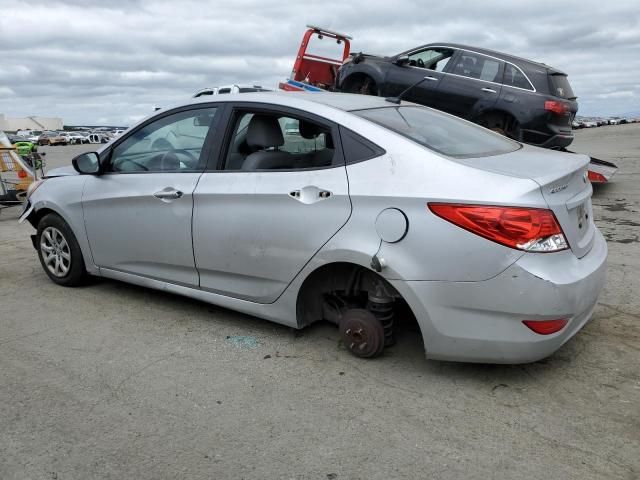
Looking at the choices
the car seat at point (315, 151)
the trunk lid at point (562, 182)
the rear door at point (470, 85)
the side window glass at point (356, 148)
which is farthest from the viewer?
the rear door at point (470, 85)

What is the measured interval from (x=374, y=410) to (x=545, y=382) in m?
0.99

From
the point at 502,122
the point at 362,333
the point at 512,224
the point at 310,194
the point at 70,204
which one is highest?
the point at 310,194

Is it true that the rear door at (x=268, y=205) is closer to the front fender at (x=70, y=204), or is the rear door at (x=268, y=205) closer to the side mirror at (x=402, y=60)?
the front fender at (x=70, y=204)

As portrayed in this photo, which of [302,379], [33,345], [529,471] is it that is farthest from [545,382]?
[33,345]

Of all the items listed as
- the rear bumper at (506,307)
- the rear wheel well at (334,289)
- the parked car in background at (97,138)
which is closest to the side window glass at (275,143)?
the rear wheel well at (334,289)

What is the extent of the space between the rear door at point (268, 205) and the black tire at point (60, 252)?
152 centimetres

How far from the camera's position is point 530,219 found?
290 cm

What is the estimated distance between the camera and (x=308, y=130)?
3760mm

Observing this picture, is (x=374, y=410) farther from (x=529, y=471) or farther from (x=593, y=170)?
(x=593, y=170)

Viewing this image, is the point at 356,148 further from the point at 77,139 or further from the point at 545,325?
the point at 77,139

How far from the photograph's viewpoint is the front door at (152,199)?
13.3 feet

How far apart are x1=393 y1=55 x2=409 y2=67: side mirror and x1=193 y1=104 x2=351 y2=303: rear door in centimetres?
651

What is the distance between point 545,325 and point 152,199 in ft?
8.90

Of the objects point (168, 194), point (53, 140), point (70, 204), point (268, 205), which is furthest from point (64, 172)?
point (53, 140)
